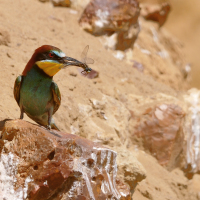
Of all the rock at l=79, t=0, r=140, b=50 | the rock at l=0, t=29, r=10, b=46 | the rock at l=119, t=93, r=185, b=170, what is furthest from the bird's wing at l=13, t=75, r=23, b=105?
the rock at l=79, t=0, r=140, b=50

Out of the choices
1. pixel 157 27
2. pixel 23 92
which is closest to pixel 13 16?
pixel 23 92

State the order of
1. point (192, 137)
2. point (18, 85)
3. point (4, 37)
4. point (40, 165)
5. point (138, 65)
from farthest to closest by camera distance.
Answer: point (138, 65)
point (192, 137)
point (4, 37)
point (18, 85)
point (40, 165)

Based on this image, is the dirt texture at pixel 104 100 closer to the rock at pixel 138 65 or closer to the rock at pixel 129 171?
the rock at pixel 129 171

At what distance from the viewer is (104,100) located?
14.2 feet

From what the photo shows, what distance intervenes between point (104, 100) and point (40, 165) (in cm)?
207

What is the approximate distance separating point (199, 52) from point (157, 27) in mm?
2647

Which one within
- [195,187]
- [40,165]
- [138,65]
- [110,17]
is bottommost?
[195,187]

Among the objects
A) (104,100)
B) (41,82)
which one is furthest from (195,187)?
(41,82)

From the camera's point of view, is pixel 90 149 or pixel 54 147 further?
pixel 90 149

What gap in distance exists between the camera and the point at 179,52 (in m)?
10.5

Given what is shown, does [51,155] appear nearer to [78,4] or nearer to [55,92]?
[55,92]

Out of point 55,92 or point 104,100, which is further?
point 104,100

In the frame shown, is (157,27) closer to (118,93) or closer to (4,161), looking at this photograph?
(118,93)

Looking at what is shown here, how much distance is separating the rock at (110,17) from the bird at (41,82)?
3541 millimetres
